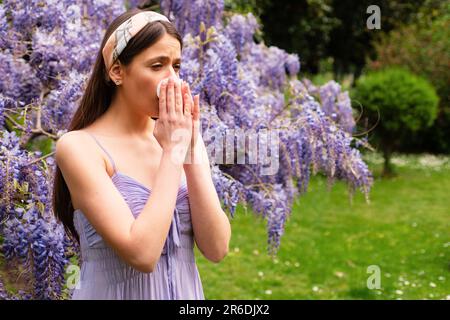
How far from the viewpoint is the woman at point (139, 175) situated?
1689 millimetres

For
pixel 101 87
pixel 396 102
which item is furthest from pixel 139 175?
pixel 396 102

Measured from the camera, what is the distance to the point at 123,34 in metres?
1.86

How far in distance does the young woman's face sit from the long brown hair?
0.7 inches

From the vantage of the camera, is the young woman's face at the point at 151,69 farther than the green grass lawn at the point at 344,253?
No

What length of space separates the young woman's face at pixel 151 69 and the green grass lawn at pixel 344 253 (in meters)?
2.37

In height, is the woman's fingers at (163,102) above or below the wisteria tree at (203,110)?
above

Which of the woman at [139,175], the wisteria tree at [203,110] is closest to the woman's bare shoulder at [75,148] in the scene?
the woman at [139,175]

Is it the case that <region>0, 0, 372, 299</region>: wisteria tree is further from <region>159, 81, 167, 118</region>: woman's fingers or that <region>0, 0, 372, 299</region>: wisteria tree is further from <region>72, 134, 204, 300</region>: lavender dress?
<region>159, 81, 167, 118</region>: woman's fingers

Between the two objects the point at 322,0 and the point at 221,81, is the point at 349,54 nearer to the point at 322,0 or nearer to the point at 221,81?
the point at 322,0

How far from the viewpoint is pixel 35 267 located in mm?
2906

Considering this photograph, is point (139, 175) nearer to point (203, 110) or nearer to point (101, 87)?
point (101, 87)

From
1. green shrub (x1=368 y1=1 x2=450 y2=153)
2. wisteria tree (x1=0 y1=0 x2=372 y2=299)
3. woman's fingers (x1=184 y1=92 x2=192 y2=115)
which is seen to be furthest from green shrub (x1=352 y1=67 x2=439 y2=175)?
woman's fingers (x1=184 y1=92 x2=192 y2=115)

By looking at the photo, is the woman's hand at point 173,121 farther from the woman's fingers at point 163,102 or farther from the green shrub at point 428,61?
the green shrub at point 428,61

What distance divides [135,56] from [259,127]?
200 centimetres
